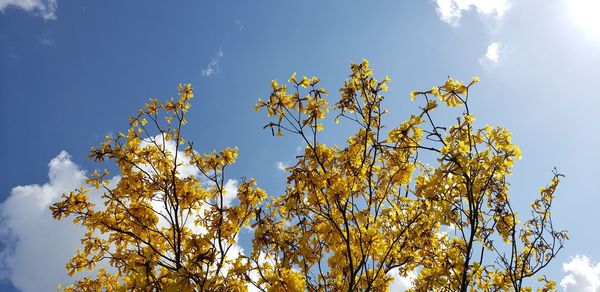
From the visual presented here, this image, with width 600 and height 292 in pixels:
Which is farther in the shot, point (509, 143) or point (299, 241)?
point (299, 241)

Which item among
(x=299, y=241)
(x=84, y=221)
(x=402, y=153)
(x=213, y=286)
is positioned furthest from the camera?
(x=84, y=221)

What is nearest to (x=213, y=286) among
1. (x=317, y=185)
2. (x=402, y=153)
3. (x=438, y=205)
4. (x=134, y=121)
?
(x=317, y=185)

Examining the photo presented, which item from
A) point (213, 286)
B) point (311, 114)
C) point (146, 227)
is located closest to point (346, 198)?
point (311, 114)

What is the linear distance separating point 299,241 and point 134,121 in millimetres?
3783

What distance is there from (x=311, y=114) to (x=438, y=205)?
1.91 metres

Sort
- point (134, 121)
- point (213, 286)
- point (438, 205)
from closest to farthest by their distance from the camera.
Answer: point (438, 205), point (213, 286), point (134, 121)

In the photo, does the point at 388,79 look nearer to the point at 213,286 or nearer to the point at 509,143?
the point at 509,143

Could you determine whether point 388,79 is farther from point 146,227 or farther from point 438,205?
point 146,227

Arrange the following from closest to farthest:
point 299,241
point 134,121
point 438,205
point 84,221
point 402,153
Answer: point 438,205 → point 299,241 → point 402,153 → point 84,221 → point 134,121

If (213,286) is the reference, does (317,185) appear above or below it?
above

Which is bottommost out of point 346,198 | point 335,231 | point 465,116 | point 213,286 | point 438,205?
point 213,286

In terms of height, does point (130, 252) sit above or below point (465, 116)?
below

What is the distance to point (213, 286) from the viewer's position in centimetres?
354

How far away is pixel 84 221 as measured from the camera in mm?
5941
